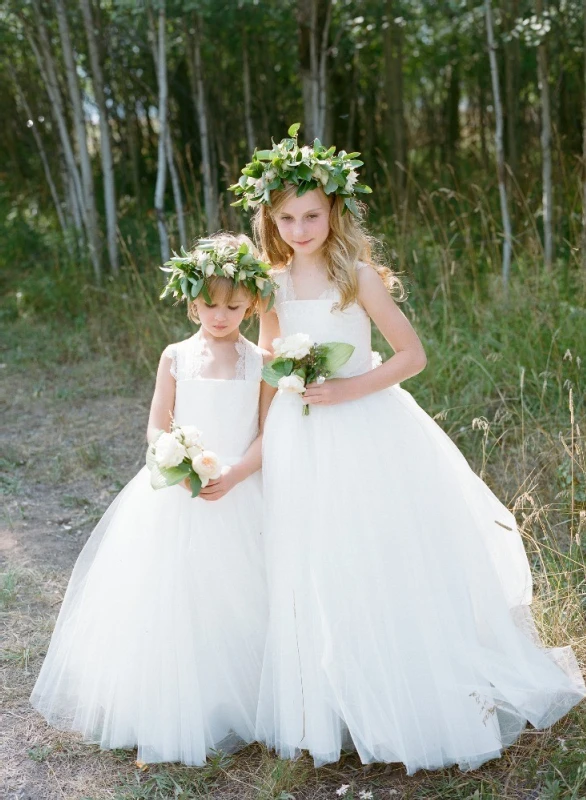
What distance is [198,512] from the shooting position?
2.43 m

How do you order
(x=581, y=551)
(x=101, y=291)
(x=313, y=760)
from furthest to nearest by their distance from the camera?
(x=101, y=291), (x=581, y=551), (x=313, y=760)

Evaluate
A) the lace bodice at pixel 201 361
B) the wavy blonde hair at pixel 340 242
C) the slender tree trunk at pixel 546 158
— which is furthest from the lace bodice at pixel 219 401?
the slender tree trunk at pixel 546 158

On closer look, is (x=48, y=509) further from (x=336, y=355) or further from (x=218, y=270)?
(x=336, y=355)

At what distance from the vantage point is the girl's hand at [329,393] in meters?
2.36

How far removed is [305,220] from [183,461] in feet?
2.51

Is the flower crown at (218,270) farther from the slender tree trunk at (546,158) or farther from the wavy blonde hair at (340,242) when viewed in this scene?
the slender tree trunk at (546,158)

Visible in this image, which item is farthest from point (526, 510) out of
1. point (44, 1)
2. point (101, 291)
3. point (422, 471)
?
point (44, 1)

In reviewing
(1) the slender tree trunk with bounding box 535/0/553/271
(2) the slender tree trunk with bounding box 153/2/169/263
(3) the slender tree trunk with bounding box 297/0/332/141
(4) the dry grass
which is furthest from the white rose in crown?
(3) the slender tree trunk with bounding box 297/0/332/141

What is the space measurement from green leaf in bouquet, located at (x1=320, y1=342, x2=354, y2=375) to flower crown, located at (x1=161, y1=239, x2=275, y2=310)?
247mm

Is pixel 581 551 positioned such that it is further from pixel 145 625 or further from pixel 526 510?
pixel 145 625

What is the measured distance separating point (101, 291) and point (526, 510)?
3797 mm

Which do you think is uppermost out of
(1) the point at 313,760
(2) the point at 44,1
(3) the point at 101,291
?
(2) the point at 44,1

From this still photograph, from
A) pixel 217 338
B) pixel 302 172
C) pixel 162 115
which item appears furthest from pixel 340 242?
pixel 162 115

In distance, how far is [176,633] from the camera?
7.70 ft
